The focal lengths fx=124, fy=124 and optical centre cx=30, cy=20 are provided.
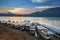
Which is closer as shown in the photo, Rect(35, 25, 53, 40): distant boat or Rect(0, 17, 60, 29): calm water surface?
Rect(35, 25, 53, 40): distant boat

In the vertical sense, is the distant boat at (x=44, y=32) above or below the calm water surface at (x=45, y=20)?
below

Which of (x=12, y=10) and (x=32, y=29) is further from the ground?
(x=12, y=10)

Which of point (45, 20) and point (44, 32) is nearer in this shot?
point (44, 32)

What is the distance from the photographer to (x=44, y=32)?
12.5 ft

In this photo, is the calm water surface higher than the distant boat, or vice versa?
the calm water surface

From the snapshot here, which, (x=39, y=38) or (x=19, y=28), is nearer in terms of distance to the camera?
(x=39, y=38)

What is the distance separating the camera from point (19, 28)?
175 inches

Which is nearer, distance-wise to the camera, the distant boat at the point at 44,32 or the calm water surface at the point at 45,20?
the distant boat at the point at 44,32

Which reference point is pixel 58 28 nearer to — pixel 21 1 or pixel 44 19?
pixel 44 19

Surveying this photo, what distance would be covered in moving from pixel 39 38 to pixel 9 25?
1233 millimetres

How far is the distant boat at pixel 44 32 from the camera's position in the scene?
369 centimetres

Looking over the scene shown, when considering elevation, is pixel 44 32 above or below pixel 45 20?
below

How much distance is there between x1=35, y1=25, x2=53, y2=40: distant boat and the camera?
3691 mm

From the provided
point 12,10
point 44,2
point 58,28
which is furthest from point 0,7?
point 58,28
